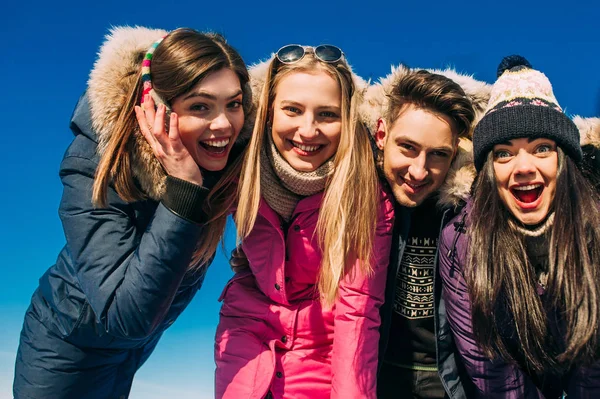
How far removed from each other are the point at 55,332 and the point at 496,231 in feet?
10.9

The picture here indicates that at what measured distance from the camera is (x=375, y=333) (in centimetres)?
459

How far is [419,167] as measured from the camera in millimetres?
4602

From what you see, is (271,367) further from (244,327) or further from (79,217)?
(79,217)

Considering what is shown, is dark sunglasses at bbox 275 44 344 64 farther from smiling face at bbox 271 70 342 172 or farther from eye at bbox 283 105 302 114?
eye at bbox 283 105 302 114

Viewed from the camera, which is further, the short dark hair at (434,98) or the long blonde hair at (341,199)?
the short dark hair at (434,98)

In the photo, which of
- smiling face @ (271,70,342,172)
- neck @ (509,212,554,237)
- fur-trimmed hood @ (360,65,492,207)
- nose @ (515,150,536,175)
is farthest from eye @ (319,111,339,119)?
neck @ (509,212,554,237)

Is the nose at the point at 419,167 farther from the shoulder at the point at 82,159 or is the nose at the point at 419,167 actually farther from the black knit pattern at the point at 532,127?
the shoulder at the point at 82,159

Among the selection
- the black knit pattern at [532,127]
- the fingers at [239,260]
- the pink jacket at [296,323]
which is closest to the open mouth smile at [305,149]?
the pink jacket at [296,323]

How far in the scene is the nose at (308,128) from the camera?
15.2 ft

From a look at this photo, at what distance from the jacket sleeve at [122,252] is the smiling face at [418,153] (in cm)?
160

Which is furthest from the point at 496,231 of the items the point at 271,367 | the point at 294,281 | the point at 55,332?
the point at 55,332

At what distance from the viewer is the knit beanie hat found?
4.14 metres

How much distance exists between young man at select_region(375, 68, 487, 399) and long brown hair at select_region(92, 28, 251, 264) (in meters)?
1.21

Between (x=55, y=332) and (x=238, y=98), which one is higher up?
(x=238, y=98)
